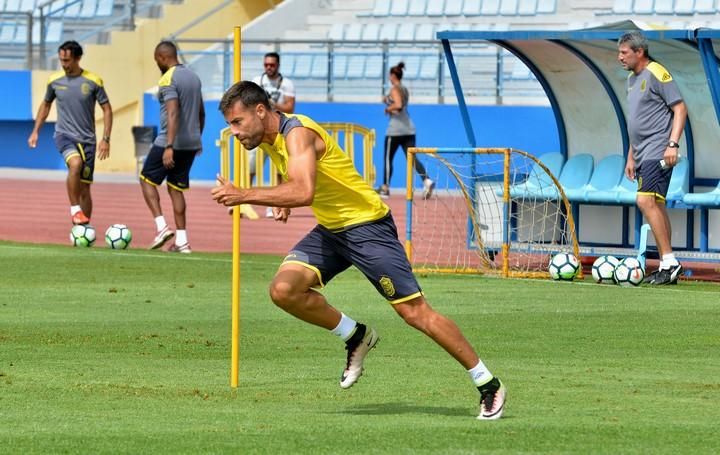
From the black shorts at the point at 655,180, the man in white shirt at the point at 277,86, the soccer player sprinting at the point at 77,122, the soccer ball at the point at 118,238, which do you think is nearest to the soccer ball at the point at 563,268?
the black shorts at the point at 655,180

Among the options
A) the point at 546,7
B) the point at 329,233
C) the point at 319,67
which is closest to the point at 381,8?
the point at 546,7

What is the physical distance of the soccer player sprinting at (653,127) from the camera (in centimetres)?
1469

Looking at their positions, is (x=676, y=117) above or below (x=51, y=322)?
above

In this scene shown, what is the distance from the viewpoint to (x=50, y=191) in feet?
93.9

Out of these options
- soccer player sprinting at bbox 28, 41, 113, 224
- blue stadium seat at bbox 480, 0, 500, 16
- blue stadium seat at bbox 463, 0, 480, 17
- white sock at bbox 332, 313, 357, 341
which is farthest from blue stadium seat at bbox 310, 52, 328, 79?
white sock at bbox 332, 313, 357, 341

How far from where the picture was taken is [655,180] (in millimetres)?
14961

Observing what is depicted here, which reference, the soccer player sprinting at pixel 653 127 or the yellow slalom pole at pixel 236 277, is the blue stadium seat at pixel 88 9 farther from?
the yellow slalom pole at pixel 236 277

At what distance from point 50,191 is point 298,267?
20.6 meters

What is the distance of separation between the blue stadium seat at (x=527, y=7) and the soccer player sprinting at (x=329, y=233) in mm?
24749

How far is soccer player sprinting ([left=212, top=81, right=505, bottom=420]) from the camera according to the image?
26.5ft

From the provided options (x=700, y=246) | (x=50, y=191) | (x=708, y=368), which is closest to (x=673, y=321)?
(x=708, y=368)

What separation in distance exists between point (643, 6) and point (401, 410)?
961 inches

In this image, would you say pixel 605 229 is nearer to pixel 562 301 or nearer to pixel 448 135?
pixel 562 301

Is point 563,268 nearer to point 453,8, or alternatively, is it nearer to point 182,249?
point 182,249
